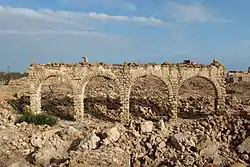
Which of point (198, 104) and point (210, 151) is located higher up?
point (198, 104)

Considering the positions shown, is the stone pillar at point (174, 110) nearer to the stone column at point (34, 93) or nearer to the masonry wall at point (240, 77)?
the stone column at point (34, 93)

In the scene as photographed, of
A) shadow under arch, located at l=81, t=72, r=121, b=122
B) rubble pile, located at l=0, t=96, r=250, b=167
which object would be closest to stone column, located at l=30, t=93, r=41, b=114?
shadow under arch, located at l=81, t=72, r=121, b=122

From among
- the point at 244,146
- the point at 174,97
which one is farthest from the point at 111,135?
the point at 174,97

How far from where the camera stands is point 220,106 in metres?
22.8

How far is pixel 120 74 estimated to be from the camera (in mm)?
21766

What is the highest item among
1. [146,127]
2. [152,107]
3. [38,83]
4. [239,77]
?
[239,77]

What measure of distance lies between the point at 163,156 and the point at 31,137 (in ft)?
20.9

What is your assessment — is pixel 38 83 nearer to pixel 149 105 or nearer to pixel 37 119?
pixel 37 119

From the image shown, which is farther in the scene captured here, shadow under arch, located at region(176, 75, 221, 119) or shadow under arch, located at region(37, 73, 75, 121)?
shadow under arch, located at region(176, 75, 221, 119)

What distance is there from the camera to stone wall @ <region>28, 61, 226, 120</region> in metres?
21.8

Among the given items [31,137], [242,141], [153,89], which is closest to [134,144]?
[242,141]

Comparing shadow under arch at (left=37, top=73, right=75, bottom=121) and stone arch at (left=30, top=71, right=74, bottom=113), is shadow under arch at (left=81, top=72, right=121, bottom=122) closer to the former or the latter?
shadow under arch at (left=37, top=73, right=75, bottom=121)

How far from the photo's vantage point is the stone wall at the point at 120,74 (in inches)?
857

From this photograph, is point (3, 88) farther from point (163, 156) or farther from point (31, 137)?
point (163, 156)
